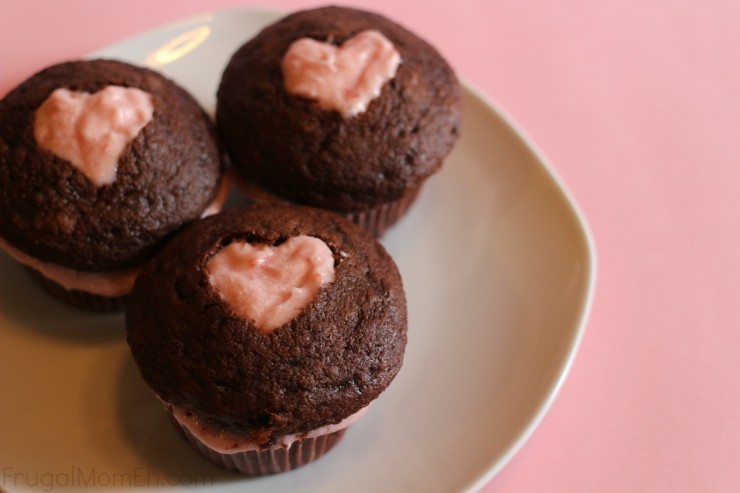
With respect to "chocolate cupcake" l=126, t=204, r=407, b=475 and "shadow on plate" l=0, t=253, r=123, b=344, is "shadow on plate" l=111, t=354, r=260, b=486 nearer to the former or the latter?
"chocolate cupcake" l=126, t=204, r=407, b=475

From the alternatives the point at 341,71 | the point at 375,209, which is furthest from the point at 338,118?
the point at 375,209

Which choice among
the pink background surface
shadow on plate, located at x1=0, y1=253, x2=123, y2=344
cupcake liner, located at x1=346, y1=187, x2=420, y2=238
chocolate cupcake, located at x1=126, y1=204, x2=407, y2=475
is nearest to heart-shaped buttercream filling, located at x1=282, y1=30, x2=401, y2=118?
cupcake liner, located at x1=346, y1=187, x2=420, y2=238

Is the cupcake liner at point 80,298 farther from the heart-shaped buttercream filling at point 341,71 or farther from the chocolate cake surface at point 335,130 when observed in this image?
the heart-shaped buttercream filling at point 341,71

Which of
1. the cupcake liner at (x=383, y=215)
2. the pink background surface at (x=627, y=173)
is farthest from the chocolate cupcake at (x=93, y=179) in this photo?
the pink background surface at (x=627, y=173)

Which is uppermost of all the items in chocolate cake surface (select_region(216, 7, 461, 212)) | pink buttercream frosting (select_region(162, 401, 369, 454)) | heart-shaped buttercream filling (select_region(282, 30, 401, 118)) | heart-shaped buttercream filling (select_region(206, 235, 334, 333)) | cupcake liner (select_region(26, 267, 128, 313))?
heart-shaped buttercream filling (select_region(282, 30, 401, 118))

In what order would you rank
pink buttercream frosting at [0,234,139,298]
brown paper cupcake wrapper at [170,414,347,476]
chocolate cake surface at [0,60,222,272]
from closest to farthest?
brown paper cupcake wrapper at [170,414,347,476]
chocolate cake surface at [0,60,222,272]
pink buttercream frosting at [0,234,139,298]

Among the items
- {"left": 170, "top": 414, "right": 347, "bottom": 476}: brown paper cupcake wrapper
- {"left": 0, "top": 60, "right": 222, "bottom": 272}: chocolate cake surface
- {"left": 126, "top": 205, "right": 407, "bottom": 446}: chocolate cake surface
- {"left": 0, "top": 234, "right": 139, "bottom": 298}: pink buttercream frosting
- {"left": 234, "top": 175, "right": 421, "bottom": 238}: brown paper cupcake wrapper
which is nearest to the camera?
{"left": 126, "top": 205, "right": 407, "bottom": 446}: chocolate cake surface
